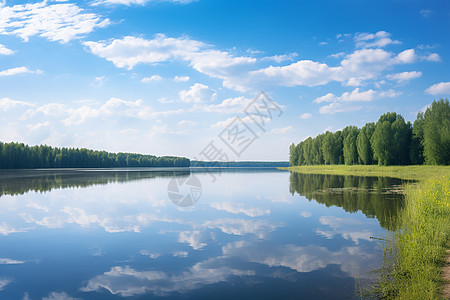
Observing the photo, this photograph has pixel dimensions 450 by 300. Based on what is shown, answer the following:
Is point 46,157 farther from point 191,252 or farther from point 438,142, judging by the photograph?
point 191,252

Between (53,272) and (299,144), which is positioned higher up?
(299,144)

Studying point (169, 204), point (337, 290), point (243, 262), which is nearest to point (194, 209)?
point (169, 204)

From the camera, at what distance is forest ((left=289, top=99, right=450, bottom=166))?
202ft

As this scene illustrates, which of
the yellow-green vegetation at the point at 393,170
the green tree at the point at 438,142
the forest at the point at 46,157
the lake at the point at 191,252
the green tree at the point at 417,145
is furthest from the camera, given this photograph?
the forest at the point at 46,157

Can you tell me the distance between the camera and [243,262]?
943 cm

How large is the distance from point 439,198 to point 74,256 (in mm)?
17082

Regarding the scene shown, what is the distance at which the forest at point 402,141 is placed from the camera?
202 feet

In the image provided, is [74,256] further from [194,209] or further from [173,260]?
[194,209]

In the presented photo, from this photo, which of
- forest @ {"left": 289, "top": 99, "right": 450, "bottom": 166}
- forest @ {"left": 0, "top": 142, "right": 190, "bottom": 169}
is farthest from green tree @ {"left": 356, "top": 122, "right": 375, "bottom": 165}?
forest @ {"left": 0, "top": 142, "right": 190, "bottom": 169}

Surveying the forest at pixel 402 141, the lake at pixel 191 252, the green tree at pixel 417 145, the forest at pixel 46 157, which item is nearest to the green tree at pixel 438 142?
the forest at pixel 402 141

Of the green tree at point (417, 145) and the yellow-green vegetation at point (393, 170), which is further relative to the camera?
the green tree at point (417, 145)

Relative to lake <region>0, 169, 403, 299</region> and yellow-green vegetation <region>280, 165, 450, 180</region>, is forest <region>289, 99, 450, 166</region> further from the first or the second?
lake <region>0, 169, 403, 299</region>

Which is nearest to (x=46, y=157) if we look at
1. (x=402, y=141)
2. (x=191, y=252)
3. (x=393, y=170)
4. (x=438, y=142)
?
(x=393, y=170)

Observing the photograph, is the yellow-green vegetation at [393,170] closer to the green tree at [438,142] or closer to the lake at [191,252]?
the green tree at [438,142]
